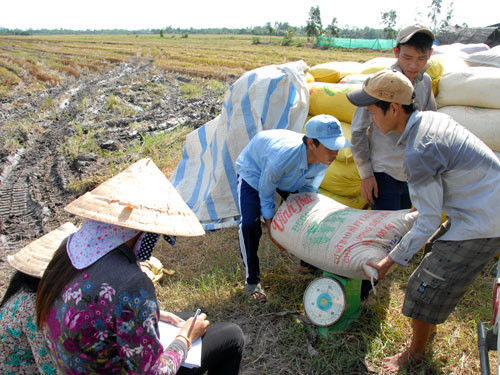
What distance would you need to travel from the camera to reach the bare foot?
1924 millimetres

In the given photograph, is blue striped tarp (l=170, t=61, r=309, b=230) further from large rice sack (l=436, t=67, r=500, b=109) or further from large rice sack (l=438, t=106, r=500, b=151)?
large rice sack (l=438, t=106, r=500, b=151)

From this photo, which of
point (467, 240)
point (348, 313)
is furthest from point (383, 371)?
point (467, 240)

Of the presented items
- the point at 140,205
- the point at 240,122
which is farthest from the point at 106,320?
the point at 240,122

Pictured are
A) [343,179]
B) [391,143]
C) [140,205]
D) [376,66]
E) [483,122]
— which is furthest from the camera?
[376,66]

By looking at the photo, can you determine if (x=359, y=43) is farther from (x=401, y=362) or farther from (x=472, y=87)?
(x=401, y=362)

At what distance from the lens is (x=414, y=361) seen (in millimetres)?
1938

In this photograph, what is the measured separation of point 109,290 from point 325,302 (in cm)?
130

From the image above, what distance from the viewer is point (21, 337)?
55.0 inches

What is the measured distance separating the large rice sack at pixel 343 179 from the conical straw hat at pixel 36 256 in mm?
2072

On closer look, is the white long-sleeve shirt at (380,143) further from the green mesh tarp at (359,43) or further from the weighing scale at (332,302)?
the green mesh tarp at (359,43)

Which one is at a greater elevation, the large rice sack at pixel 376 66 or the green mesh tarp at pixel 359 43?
the large rice sack at pixel 376 66

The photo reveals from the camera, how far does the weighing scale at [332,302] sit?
6.67 feet

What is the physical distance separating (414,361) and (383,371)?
165 mm

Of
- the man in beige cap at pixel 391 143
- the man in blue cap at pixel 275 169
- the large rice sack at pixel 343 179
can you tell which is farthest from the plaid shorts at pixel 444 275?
the large rice sack at pixel 343 179
